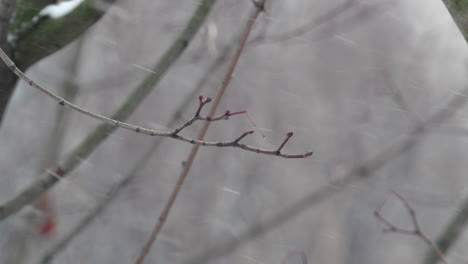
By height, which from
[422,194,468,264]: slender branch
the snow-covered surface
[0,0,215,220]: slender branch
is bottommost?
[422,194,468,264]: slender branch

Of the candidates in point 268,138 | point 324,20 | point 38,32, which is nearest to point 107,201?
point 38,32

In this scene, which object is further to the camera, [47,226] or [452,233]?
[47,226]

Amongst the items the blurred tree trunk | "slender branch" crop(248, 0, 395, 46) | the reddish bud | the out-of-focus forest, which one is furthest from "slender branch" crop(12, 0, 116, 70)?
the reddish bud

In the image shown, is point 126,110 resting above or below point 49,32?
below

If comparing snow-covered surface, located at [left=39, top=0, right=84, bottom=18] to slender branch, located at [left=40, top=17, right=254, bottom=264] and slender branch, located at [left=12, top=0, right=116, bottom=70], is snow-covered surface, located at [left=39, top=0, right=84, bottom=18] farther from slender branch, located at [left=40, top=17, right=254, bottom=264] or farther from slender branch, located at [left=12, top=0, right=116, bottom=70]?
slender branch, located at [left=40, top=17, right=254, bottom=264]

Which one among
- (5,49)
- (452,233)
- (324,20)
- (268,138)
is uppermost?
(324,20)

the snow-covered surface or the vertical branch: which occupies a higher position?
the snow-covered surface

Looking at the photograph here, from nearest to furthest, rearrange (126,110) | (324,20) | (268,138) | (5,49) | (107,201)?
(5,49), (126,110), (107,201), (324,20), (268,138)

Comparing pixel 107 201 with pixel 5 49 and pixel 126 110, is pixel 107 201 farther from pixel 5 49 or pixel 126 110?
pixel 5 49
